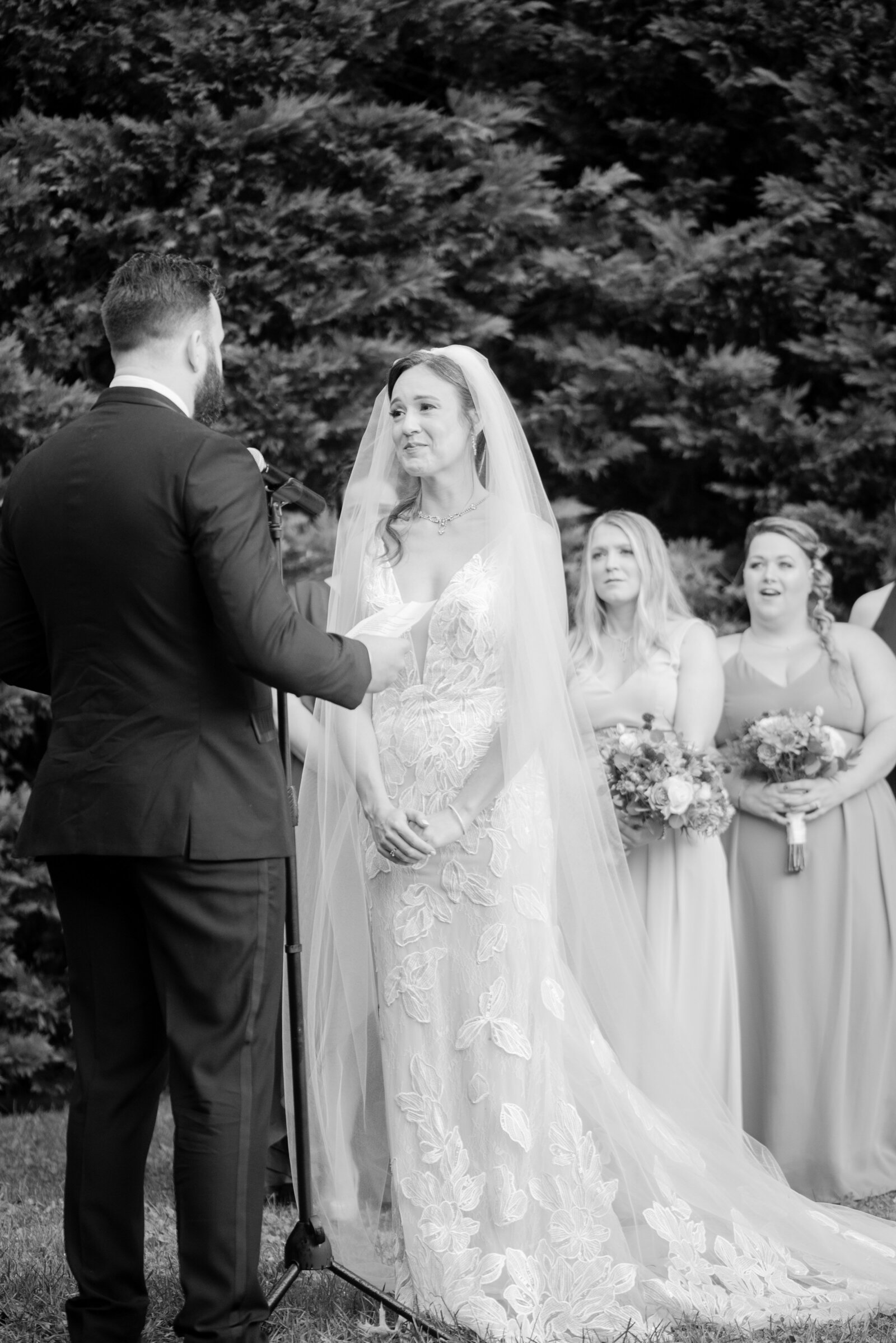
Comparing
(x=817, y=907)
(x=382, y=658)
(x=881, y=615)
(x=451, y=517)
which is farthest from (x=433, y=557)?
(x=881, y=615)

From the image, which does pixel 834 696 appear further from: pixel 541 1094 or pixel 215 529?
pixel 215 529

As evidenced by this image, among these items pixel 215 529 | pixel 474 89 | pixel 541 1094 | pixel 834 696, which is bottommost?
pixel 541 1094

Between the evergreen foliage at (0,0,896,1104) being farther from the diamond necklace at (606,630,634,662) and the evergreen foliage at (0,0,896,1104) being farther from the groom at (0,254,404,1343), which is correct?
the groom at (0,254,404,1343)

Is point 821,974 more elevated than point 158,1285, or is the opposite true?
point 821,974

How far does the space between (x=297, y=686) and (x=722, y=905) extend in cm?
275

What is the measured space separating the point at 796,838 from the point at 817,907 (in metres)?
0.29

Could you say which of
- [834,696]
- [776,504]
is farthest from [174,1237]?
[776,504]

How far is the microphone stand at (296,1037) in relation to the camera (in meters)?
3.26

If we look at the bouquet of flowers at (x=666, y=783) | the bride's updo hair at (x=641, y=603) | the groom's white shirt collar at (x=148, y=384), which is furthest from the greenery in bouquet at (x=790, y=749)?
the groom's white shirt collar at (x=148, y=384)

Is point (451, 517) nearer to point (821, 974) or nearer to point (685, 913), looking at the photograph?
point (685, 913)

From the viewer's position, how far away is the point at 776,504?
7.09m

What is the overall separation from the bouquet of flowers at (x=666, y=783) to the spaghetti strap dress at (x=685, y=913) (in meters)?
0.19

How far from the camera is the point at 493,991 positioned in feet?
12.2

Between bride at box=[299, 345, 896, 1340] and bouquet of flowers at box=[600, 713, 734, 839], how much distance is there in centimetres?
81
